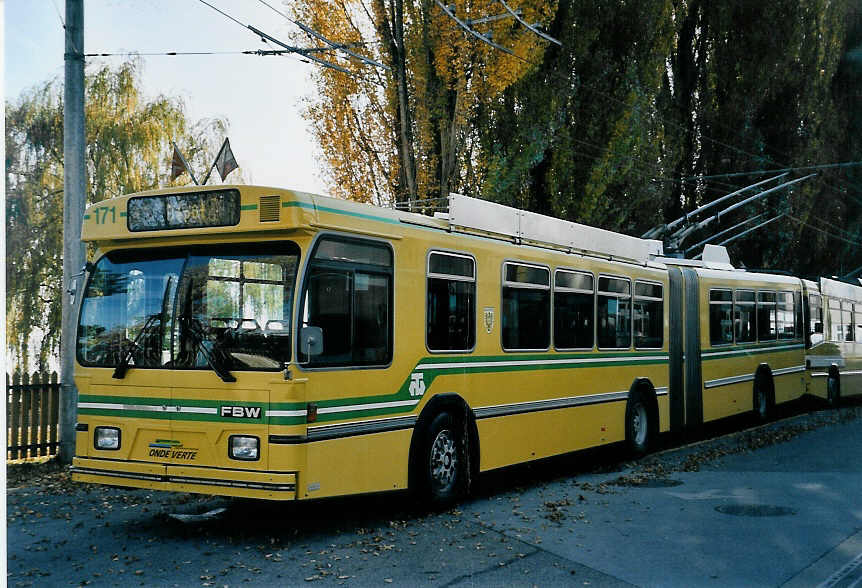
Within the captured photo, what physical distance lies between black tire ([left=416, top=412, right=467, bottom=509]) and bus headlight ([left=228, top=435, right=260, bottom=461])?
6.38 ft

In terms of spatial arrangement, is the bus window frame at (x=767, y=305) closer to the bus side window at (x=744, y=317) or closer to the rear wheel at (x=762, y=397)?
the bus side window at (x=744, y=317)

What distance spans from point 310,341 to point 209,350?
91 cm

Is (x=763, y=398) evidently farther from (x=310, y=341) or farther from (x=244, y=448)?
(x=244, y=448)

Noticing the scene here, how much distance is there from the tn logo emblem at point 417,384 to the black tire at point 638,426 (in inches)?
221

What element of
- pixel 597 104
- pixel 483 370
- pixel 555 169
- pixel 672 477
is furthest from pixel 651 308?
pixel 597 104

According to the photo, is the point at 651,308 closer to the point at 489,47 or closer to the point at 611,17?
the point at 489,47

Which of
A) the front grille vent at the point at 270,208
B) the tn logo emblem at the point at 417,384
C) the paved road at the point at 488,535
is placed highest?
the front grille vent at the point at 270,208

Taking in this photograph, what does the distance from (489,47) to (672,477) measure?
11.3 meters

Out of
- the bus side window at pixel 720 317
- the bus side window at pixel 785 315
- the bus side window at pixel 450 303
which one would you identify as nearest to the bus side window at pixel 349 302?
the bus side window at pixel 450 303

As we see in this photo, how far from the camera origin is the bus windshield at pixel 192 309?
8.01 m

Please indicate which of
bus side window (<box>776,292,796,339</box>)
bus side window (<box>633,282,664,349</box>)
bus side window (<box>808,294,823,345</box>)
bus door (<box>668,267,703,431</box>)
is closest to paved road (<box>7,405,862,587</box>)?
bus side window (<box>633,282,664,349</box>)

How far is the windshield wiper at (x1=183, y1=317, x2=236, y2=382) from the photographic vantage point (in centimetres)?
798

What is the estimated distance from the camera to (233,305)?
8078 millimetres

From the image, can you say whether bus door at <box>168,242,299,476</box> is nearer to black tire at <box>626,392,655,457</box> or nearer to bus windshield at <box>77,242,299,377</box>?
bus windshield at <box>77,242,299,377</box>
